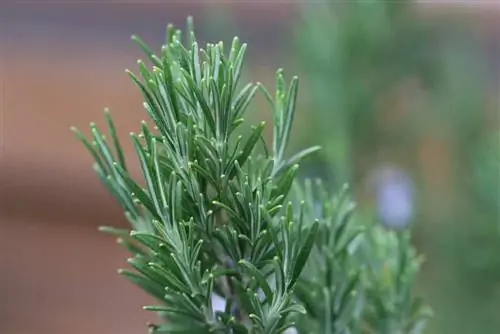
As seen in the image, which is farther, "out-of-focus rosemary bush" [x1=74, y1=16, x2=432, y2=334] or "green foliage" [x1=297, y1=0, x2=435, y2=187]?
"green foliage" [x1=297, y1=0, x2=435, y2=187]

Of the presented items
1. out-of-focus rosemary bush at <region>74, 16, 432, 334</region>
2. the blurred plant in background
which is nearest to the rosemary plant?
out-of-focus rosemary bush at <region>74, 16, 432, 334</region>

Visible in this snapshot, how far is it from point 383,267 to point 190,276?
0.12 m

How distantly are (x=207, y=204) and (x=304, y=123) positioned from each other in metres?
0.32

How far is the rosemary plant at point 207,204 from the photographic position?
0.17 metres

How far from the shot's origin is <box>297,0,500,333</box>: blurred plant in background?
1.32 ft

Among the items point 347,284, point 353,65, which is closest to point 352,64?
point 353,65

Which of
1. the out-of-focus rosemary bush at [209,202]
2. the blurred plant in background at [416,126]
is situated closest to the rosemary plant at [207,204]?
the out-of-focus rosemary bush at [209,202]

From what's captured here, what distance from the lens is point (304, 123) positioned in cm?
48

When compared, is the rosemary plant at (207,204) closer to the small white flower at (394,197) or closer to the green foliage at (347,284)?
the green foliage at (347,284)

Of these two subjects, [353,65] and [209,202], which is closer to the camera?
[209,202]

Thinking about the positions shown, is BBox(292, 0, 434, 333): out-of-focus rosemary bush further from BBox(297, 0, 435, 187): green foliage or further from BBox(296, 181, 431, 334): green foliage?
BBox(296, 181, 431, 334): green foliage

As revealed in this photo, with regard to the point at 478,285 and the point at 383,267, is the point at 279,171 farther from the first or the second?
the point at 478,285

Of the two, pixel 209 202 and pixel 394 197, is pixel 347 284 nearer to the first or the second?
pixel 209 202

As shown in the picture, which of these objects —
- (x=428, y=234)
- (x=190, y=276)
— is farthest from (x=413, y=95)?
(x=190, y=276)
